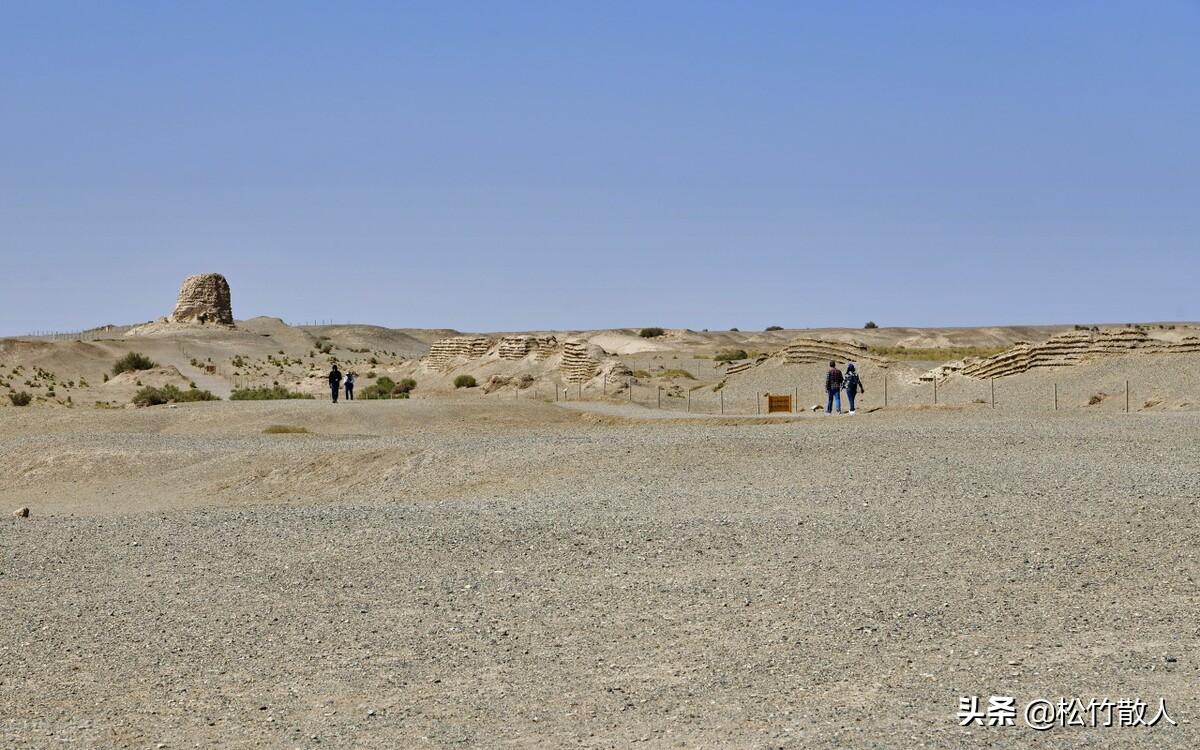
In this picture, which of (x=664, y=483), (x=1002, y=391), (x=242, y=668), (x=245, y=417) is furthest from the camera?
(x=1002, y=391)

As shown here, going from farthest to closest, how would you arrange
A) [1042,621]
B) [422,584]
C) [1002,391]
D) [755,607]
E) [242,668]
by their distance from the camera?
[1002,391] → [422,584] → [755,607] → [1042,621] → [242,668]

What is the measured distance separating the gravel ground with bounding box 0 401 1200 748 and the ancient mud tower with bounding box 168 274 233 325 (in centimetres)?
9202

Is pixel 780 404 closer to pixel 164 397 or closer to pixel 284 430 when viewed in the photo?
pixel 284 430

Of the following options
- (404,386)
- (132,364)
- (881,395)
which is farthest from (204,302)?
(881,395)

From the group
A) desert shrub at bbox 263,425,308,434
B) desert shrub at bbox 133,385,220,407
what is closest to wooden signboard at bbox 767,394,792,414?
desert shrub at bbox 263,425,308,434

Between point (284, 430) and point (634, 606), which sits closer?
point (634, 606)

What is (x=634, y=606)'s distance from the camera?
10352mm

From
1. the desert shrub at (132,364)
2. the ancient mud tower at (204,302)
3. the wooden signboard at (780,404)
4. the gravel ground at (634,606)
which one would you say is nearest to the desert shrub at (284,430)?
the gravel ground at (634,606)

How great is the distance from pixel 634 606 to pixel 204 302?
105141 millimetres

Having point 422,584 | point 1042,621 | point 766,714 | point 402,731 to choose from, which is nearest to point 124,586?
point 422,584

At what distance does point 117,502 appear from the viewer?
71.3 feet

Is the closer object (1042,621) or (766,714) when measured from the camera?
(766,714)

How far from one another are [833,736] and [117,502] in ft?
56.8

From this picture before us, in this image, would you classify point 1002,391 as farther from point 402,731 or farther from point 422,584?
point 402,731
